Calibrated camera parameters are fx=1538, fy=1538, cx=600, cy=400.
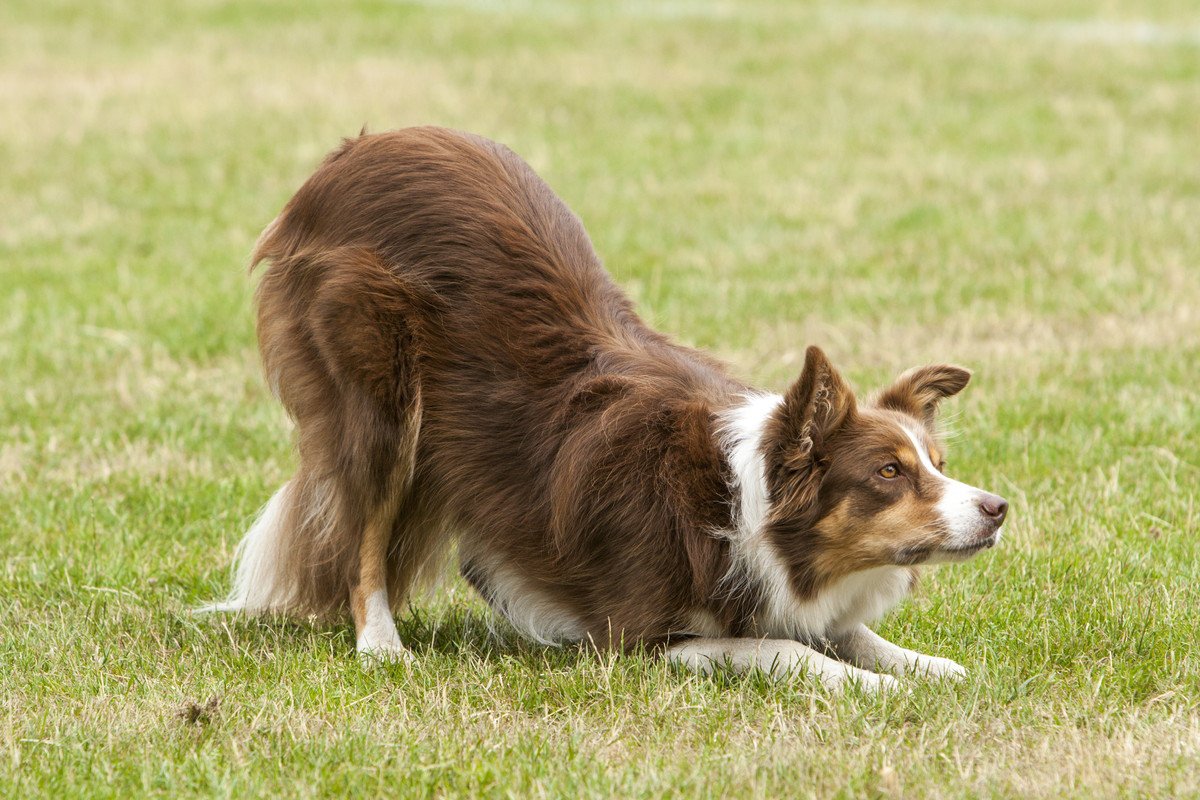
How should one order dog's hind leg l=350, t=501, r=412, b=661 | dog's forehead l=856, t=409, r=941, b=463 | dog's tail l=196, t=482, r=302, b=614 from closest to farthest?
dog's forehead l=856, t=409, r=941, b=463 → dog's hind leg l=350, t=501, r=412, b=661 → dog's tail l=196, t=482, r=302, b=614

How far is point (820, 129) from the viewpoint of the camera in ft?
46.3

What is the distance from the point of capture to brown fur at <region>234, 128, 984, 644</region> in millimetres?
4438

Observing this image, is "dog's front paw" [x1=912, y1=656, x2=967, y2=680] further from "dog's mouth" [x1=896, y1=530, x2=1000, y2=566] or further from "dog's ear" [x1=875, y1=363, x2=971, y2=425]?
"dog's ear" [x1=875, y1=363, x2=971, y2=425]

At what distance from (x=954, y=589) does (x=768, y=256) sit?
210 inches

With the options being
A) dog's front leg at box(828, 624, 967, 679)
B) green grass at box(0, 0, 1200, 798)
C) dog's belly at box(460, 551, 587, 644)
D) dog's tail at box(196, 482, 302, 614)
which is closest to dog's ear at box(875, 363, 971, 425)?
dog's front leg at box(828, 624, 967, 679)

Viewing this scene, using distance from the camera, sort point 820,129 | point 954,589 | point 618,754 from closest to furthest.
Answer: point 618,754, point 954,589, point 820,129

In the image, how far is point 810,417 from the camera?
4258 mm

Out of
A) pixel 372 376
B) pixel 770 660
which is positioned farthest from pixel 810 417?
pixel 372 376

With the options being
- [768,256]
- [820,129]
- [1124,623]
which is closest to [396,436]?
[1124,623]

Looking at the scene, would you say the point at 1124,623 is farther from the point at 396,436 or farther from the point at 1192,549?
the point at 396,436

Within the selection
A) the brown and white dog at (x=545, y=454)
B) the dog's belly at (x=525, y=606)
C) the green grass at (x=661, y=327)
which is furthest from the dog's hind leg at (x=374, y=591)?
the dog's belly at (x=525, y=606)

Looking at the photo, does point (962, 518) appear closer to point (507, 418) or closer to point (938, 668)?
point (938, 668)

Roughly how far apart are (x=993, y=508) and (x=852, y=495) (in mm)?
387

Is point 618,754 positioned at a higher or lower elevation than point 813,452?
lower
